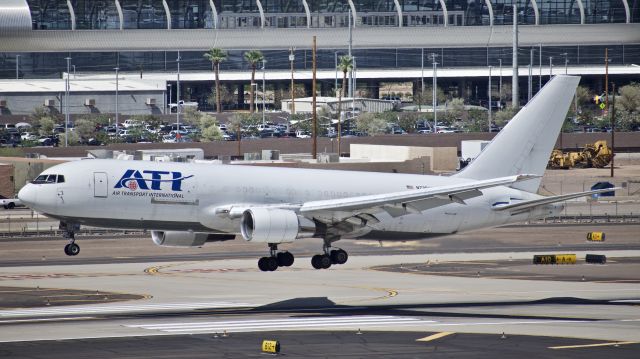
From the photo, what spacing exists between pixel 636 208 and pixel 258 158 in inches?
1884

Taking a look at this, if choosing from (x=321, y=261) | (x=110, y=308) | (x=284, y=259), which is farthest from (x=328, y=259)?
(x=110, y=308)

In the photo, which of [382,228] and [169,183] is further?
[382,228]

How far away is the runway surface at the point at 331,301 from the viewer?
6256 centimetres

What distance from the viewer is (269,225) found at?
223 feet

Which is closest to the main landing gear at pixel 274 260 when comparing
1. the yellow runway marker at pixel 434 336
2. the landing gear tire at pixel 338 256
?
the landing gear tire at pixel 338 256

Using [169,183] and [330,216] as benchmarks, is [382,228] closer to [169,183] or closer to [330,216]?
[330,216]

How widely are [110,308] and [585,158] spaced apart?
395 ft

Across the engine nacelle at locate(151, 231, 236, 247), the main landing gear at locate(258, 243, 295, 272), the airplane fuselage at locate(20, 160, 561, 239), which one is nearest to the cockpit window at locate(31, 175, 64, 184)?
the airplane fuselage at locate(20, 160, 561, 239)

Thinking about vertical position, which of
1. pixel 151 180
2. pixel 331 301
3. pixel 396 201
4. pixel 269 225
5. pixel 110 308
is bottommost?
pixel 331 301

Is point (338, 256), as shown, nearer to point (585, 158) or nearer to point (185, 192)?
point (185, 192)

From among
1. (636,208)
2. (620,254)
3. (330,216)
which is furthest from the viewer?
(636,208)

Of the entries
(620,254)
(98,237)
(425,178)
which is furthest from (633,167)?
(425,178)

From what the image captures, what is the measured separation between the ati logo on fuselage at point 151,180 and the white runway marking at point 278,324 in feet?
26.6

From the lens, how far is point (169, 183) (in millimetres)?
68062
